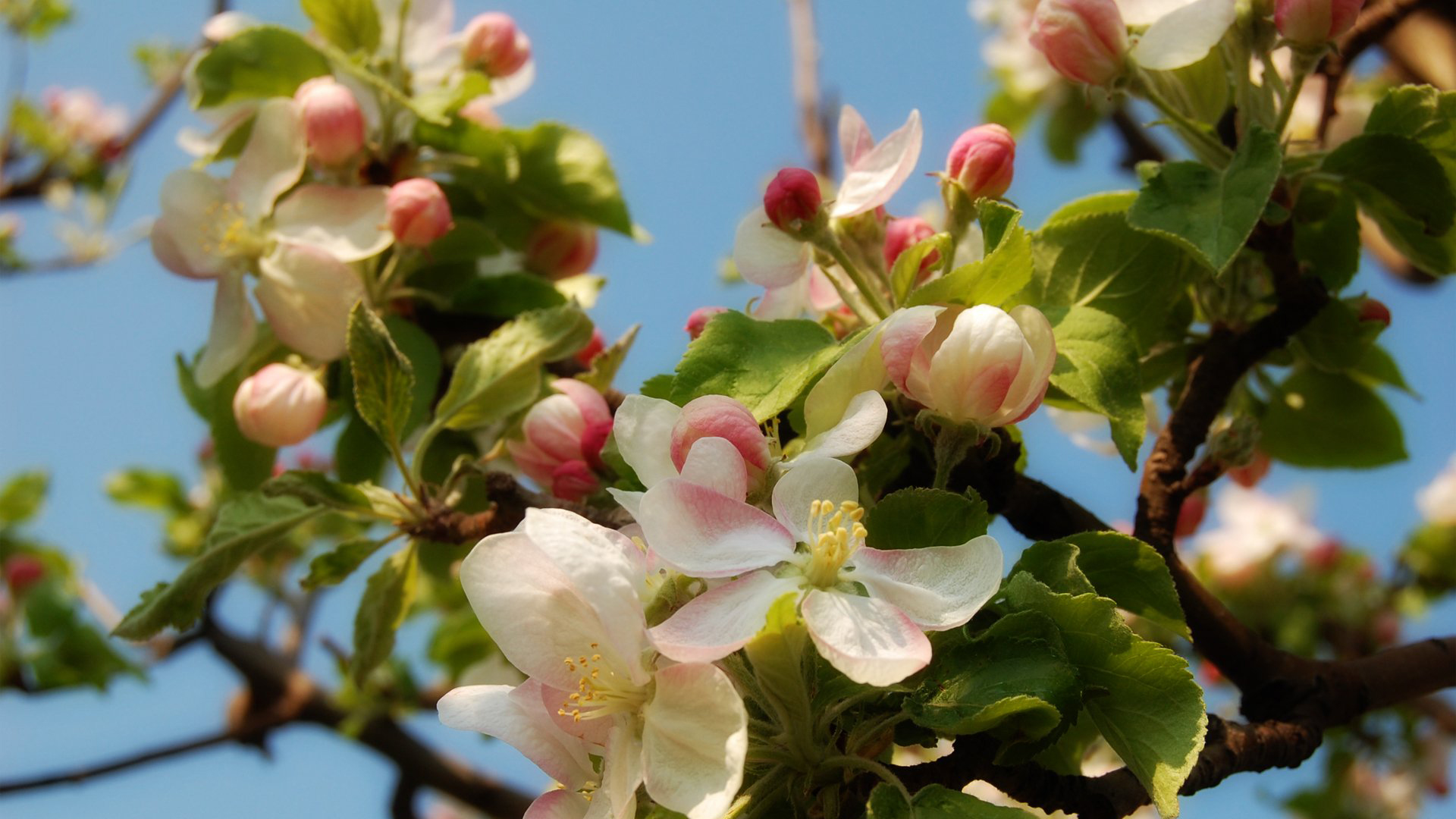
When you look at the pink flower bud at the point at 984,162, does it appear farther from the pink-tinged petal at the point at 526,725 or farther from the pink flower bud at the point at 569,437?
the pink-tinged petal at the point at 526,725

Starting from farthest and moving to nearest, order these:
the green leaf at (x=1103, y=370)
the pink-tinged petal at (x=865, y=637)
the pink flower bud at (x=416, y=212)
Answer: the pink flower bud at (x=416, y=212) → the green leaf at (x=1103, y=370) → the pink-tinged petal at (x=865, y=637)

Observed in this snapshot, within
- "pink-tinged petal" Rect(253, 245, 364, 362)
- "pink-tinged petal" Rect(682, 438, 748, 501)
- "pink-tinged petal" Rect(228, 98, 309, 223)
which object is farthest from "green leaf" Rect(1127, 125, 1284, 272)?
"pink-tinged petal" Rect(228, 98, 309, 223)

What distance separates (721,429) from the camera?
29.0 inches

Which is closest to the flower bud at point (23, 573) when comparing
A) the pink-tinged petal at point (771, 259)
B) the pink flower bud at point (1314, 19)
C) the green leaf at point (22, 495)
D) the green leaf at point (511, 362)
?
the green leaf at point (22, 495)

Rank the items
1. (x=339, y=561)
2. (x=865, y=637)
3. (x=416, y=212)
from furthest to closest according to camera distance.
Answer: (x=416, y=212), (x=339, y=561), (x=865, y=637)

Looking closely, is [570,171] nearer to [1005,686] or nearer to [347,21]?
[347,21]

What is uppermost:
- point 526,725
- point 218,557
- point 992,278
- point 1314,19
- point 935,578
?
point 1314,19

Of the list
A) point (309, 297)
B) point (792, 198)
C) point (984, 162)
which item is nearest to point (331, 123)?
point (309, 297)

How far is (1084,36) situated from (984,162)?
6.6 inches

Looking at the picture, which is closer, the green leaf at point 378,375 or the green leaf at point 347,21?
the green leaf at point 378,375

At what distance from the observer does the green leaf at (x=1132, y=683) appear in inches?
26.7

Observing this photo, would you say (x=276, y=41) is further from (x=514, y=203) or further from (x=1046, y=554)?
(x=1046, y=554)

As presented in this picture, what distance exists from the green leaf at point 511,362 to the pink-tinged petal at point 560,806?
449 millimetres

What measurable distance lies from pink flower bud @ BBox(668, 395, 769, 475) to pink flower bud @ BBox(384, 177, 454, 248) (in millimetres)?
561
